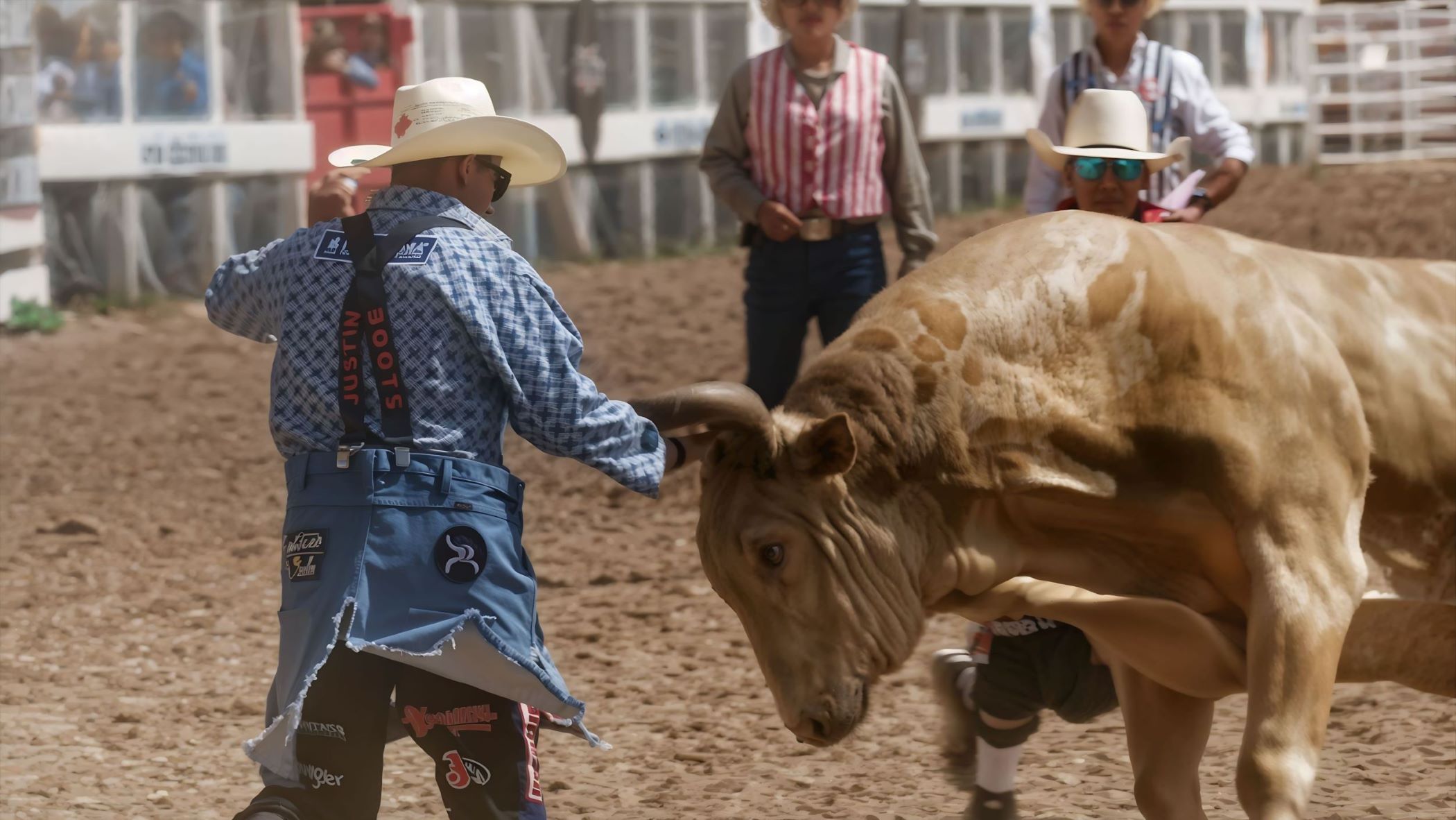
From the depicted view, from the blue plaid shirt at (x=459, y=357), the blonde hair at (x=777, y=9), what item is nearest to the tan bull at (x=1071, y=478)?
the blue plaid shirt at (x=459, y=357)

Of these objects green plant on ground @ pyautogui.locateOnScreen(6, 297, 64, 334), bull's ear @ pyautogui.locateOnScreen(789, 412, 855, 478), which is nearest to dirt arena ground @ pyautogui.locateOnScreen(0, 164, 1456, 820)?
green plant on ground @ pyautogui.locateOnScreen(6, 297, 64, 334)

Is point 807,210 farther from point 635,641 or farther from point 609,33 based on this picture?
point 609,33

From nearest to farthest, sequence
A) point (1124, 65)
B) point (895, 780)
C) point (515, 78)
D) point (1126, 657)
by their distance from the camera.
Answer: point (1126, 657)
point (895, 780)
point (1124, 65)
point (515, 78)

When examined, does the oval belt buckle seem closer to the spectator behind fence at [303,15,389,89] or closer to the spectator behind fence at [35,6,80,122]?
the spectator behind fence at [35,6,80,122]

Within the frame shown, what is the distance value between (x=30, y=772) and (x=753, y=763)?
1945mm

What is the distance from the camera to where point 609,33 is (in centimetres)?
1595

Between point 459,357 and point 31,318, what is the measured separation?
965cm

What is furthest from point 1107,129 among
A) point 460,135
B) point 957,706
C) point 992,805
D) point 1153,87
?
point 460,135

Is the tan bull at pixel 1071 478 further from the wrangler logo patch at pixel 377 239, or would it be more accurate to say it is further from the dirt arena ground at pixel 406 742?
the dirt arena ground at pixel 406 742

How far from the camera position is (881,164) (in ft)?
21.5

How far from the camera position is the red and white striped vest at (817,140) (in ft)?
21.0

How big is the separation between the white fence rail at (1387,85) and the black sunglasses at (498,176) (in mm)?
18180

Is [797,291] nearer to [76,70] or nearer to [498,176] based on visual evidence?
[498,176]

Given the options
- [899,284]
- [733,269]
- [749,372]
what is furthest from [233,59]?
[899,284]
